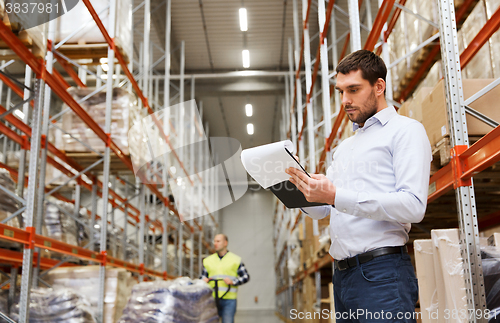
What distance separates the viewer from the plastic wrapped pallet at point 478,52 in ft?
13.4

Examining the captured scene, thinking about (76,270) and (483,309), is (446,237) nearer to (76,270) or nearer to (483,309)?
(483,309)

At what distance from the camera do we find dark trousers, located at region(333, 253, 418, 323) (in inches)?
74.5

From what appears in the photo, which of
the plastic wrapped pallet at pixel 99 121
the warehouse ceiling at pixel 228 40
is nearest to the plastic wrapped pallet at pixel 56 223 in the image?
the plastic wrapped pallet at pixel 99 121

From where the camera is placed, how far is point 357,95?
2172 mm

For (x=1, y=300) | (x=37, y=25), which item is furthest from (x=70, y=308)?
(x=37, y=25)

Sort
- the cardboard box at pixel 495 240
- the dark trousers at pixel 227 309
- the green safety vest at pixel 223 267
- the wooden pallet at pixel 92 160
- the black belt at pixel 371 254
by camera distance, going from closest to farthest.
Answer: the black belt at pixel 371 254 < the cardboard box at pixel 495 240 < the dark trousers at pixel 227 309 < the green safety vest at pixel 223 267 < the wooden pallet at pixel 92 160

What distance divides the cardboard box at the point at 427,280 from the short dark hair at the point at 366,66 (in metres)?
1.57

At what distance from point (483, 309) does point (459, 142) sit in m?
0.99

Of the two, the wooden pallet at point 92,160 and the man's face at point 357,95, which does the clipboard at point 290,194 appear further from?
the wooden pallet at point 92,160

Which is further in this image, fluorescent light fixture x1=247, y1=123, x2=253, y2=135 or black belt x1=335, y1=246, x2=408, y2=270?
fluorescent light fixture x1=247, y1=123, x2=253, y2=135

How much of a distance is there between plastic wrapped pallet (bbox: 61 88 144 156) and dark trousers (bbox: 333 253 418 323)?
6.30m

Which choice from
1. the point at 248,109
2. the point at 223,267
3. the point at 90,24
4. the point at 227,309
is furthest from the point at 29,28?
the point at 248,109

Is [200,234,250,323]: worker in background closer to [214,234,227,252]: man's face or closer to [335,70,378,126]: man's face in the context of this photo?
[214,234,227,252]: man's face

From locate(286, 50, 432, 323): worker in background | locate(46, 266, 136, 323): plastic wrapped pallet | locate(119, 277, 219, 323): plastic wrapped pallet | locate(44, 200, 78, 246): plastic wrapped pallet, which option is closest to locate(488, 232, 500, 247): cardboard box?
locate(286, 50, 432, 323): worker in background
